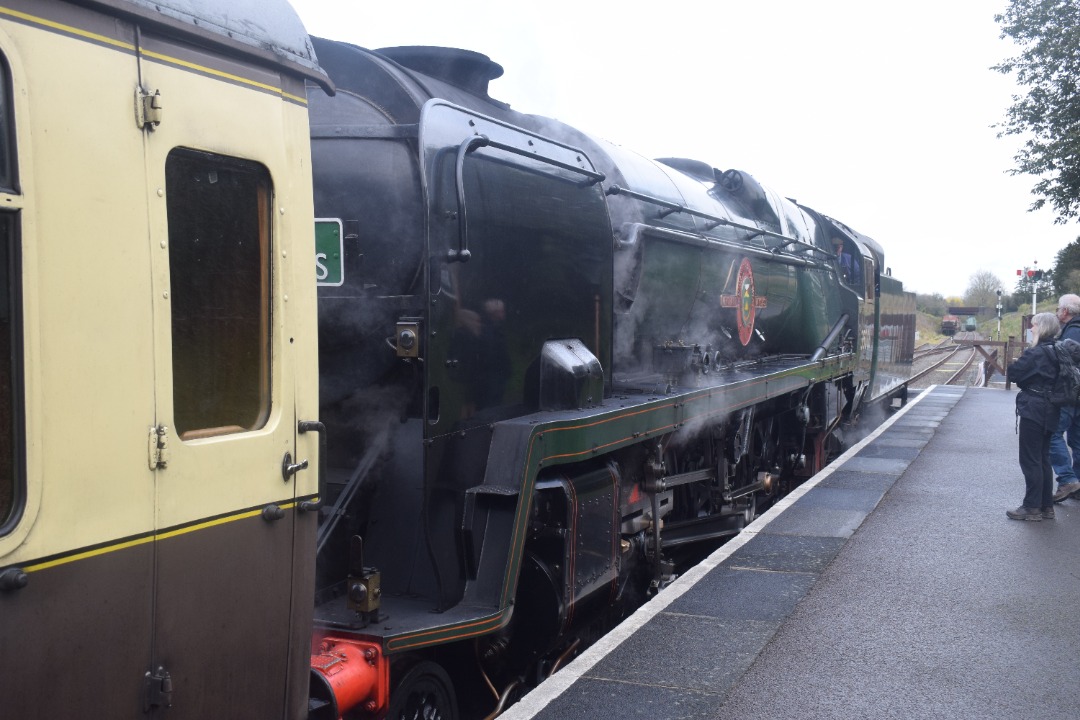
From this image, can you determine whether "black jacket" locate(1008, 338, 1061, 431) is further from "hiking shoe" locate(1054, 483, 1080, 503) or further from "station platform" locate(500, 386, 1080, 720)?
"hiking shoe" locate(1054, 483, 1080, 503)

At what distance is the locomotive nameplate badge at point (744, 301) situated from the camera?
295 inches

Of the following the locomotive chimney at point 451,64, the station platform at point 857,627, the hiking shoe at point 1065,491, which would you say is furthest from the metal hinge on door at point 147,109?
the hiking shoe at point 1065,491

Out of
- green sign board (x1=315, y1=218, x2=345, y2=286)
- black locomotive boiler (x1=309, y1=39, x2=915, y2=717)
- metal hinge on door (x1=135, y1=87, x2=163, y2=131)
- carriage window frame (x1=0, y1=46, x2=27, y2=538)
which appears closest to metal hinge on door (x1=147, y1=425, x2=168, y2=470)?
carriage window frame (x1=0, y1=46, x2=27, y2=538)

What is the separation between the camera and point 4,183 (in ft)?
6.14

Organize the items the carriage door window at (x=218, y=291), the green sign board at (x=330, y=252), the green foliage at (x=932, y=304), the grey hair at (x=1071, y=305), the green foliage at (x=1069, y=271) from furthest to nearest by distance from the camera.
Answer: the green foliage at (x=932, y=304)
the green foliage at (x=1069, y=271)
the grey hair at (x=1071, y=305)
the green sign board at (x=330, y=252)
the carriage door window at (x=218, y=291)

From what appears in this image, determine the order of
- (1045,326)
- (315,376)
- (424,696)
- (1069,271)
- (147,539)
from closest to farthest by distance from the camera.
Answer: (147,539)
(315,376)
(424,696)
(1045,326)
(1069,271)

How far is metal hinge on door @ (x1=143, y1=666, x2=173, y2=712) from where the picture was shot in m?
2.21

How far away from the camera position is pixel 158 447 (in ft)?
7.31

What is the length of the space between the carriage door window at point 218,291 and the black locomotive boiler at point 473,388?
2.91 ft

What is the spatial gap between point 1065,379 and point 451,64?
5.04 meters

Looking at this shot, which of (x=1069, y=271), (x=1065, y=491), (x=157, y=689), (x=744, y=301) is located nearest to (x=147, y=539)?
(x=157, y=689)

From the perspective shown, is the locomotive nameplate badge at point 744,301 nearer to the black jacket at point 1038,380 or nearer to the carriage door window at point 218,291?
the black jacket at point 1038,380

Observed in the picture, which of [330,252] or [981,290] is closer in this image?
[330,252]

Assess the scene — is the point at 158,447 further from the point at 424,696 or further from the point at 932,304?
the point at 932,304
